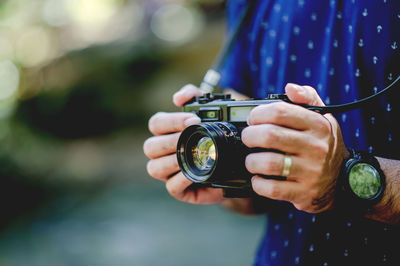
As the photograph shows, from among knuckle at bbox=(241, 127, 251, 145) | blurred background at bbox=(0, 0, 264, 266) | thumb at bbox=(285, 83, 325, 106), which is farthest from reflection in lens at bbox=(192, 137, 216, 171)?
blurred background at bbox=(0, 0, 264, 266)

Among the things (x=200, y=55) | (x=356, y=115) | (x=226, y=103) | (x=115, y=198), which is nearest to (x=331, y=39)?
(x=356, y=115)

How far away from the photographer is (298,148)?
689mm

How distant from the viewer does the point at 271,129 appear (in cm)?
→ 69

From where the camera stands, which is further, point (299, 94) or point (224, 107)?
point (224, 107)

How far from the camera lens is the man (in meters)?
0.70

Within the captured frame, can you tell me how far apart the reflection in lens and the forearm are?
1.11 feet

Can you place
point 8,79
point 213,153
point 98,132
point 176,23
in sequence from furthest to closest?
point 98,132 → point 176,23 → point 8,79 → point 213,153

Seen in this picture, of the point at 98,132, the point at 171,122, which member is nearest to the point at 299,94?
the point at 171,122

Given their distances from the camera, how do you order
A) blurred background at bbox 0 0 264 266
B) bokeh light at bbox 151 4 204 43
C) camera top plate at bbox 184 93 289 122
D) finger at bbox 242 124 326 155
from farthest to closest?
bokeh light at bbox 151 4 204 43 → blurred background at bbox 0 0 264 266 → camera top plate at bbox 184 93 289 122 → finger at bbox 242 124 326 155

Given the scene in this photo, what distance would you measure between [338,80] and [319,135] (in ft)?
0.88

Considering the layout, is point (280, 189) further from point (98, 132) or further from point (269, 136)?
point (98, 132)

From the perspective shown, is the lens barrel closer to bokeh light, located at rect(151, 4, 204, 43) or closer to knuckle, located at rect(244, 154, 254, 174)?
knuckle, located at rect(244, 154, 254, 174)

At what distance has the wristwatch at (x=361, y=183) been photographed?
0.73 m

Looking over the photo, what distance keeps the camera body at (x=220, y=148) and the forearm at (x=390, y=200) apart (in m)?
0.25
